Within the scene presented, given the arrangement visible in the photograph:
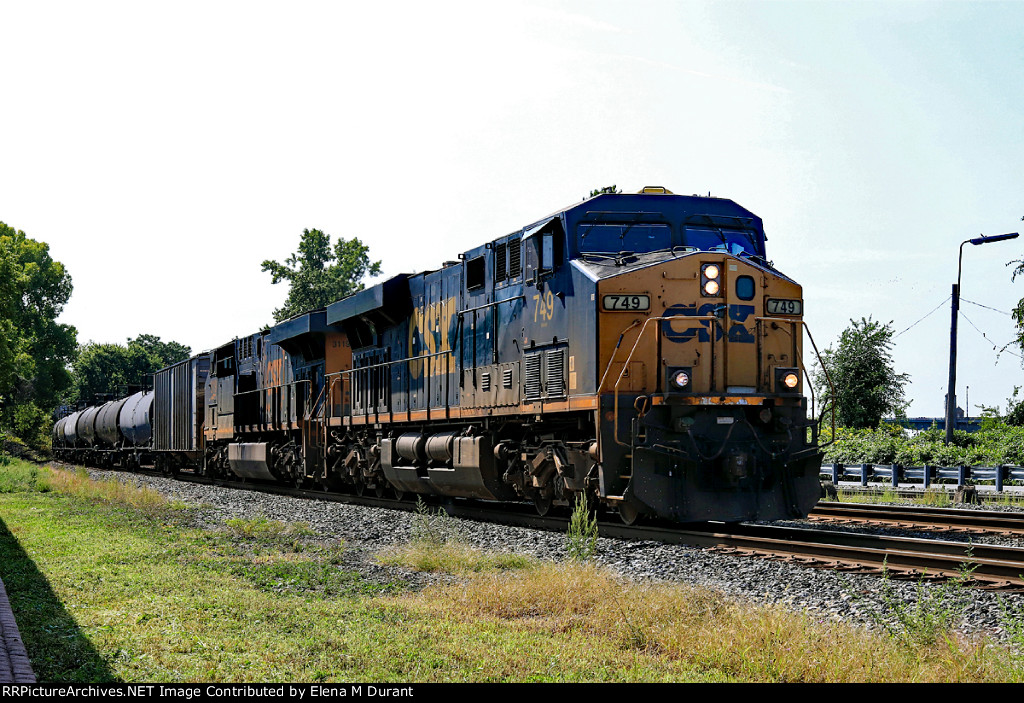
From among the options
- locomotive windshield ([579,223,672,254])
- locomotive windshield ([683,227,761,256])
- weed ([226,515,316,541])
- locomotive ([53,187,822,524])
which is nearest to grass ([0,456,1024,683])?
weed ([226,515,316,541])

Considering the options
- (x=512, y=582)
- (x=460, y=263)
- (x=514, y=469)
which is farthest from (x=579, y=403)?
(x=460, y=263)

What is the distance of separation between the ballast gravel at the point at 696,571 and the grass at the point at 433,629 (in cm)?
30

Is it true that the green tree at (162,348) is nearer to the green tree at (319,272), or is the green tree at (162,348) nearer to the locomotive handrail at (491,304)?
the green tree at (319,272)

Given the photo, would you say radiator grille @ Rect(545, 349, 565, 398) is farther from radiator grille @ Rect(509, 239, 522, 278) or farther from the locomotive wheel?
the locomotive wheel

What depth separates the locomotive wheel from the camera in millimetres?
13244

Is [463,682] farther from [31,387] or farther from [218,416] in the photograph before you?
[31,387]

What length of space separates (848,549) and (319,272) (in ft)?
192

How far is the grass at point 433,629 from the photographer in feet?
18.0

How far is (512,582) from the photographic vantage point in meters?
8.27

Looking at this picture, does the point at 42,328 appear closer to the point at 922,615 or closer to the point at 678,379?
the point at 678,379

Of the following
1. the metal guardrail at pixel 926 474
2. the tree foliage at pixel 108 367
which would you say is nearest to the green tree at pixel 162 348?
the tree foliage at pixel 108 367

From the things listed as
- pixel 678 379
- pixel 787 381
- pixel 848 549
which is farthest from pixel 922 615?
pixel 787 381

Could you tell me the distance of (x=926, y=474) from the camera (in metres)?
21.5

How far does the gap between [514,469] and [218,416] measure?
16.9 m
